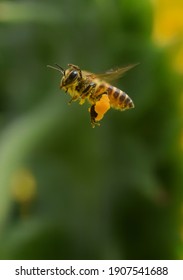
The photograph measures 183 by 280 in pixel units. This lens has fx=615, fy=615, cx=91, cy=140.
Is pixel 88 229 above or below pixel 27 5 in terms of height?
below

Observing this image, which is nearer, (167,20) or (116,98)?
(116,98)

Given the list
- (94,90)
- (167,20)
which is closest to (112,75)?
(94,90)

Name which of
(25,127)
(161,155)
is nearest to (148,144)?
(161,155)

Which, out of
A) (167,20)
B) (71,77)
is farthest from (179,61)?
(71,77)

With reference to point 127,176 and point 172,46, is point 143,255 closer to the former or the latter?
point 127,176

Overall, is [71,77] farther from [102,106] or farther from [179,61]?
[179,61]

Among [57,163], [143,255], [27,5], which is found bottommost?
[143,255]

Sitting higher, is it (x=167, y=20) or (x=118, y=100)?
(x=167, y=20)

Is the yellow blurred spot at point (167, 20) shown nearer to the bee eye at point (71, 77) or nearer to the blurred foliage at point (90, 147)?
the blurred foliage at point (90, 147)
